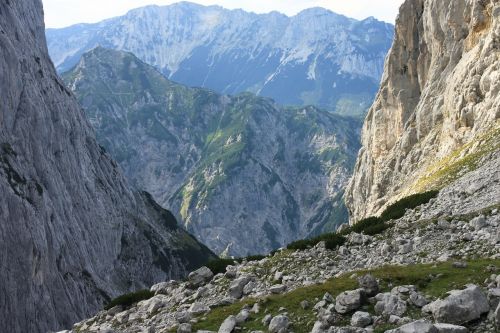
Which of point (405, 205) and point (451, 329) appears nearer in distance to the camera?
point (451, 329)

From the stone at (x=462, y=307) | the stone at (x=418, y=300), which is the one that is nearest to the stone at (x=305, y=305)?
the stone at (x=418, y=300)

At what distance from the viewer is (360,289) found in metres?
20.1

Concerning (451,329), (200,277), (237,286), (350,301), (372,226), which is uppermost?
(451,329)

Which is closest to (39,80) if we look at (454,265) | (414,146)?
(414,146)

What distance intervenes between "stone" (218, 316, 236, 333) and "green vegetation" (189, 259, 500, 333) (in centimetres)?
46

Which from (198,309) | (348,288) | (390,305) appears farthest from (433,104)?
(390,305)

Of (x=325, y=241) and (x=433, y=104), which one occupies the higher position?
(x=433, y=104)

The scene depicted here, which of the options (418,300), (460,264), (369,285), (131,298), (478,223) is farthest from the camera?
(131,298)

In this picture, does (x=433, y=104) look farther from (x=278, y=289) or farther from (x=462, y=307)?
(x=462, y=307)

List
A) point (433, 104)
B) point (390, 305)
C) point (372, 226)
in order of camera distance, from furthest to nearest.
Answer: point (433, 104) → point (372, 226) → point (390, 305)

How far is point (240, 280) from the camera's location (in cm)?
2998

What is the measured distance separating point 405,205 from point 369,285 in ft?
77.4

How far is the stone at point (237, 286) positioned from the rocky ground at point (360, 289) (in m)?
0.05

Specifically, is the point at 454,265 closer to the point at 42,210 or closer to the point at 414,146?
the point at 414,146
